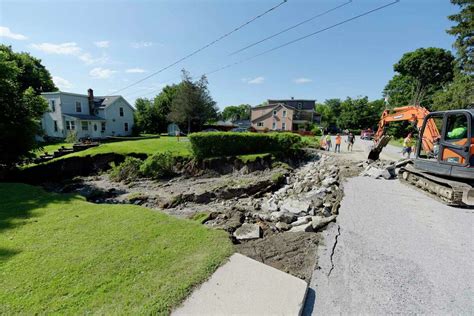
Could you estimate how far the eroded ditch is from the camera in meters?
3.96

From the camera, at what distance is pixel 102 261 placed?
3.42m

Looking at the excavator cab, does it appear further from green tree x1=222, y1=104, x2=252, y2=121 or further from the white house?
green tree x1=222, y1=104, x2=252, y2=121

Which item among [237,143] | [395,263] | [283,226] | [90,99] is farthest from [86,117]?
[395,263]

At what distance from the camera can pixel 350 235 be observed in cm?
438

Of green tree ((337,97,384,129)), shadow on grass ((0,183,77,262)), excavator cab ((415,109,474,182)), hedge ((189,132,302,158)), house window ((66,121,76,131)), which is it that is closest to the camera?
shadow on grass ((0,183,77,262))

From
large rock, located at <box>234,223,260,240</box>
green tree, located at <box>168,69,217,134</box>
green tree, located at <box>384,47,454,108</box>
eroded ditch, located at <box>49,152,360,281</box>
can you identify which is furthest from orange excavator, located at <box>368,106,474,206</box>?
green tree, located at <box>384,47,454,108</box>

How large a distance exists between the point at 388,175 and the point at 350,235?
646cm

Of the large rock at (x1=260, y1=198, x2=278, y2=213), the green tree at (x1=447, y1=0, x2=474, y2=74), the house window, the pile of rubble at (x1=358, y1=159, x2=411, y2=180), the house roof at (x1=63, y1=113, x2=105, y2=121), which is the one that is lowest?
the large rock at (x1=260, y1=198, x2=278, y2=213)

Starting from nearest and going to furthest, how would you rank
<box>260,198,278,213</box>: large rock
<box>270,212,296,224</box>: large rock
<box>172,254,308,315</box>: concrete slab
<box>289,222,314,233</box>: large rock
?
<box>172,254,308,315</box>: concrete slab → <box>289,222,314,233</box>: large rock → <box>270,212,296,224</box>: large rock → <box>260,198,278,213</box>: large rock

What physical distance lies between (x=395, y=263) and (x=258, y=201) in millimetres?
6765

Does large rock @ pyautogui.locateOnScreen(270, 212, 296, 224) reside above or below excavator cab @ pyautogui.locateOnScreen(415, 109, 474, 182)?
→ below

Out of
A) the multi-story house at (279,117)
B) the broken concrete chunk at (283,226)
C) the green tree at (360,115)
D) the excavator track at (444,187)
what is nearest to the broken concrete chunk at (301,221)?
the broken concrete chunk at (283,226)

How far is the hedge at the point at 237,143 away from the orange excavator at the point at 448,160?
29.7ft

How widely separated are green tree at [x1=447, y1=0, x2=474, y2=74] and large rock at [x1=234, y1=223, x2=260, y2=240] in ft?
96.9
